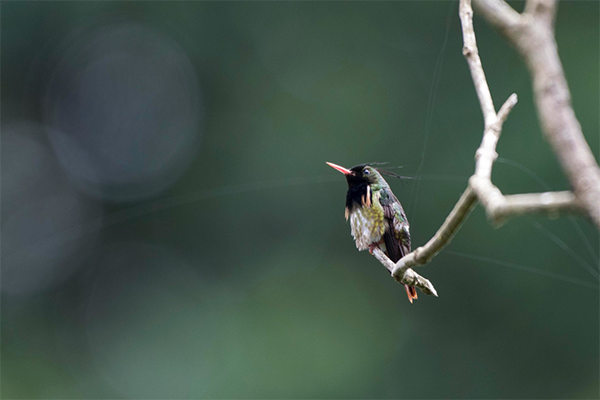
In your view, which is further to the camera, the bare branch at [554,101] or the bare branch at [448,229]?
the bare branch at [448,229]

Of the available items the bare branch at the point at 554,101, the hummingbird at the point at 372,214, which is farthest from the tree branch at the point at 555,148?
Answer: the hummingbird at the point at 372,214

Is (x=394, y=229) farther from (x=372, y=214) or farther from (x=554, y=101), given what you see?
(x=554, y=101)

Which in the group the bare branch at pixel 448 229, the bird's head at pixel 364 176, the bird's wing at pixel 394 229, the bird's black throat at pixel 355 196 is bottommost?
the bare branch at pixel 448 229

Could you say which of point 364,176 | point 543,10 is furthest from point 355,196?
point 543,10

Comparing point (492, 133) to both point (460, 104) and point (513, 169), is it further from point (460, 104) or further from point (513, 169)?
point (460, 104)

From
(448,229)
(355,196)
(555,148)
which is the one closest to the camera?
(555,148)

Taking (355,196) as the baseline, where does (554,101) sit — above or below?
below

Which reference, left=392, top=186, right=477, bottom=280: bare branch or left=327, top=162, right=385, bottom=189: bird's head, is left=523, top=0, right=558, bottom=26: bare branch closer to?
left=392, top=186, right=477, bottom=280: bare branch

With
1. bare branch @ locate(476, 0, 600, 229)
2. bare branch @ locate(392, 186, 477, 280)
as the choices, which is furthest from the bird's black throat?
bare branch @ locate(476, 0, 600, 229)

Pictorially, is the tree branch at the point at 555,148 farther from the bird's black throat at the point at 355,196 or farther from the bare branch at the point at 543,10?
the bird's black throat at the point at 355,196
